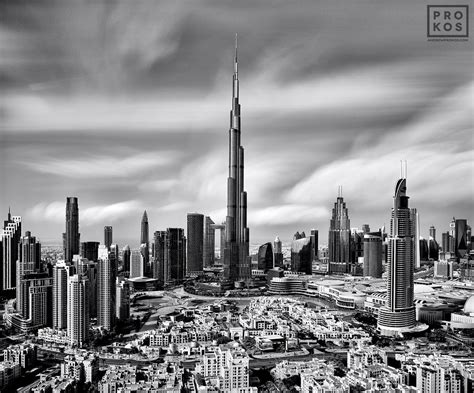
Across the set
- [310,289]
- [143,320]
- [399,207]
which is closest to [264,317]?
[143,320]

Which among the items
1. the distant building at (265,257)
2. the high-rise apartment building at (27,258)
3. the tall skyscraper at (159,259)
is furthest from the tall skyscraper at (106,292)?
the distant building at (265,257)

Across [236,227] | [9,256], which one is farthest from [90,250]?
[236,227]

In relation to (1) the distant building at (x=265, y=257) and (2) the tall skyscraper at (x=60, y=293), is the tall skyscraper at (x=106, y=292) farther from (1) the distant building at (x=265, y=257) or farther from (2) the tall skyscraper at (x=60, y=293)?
(1) the distant building at (x=265, y=257)

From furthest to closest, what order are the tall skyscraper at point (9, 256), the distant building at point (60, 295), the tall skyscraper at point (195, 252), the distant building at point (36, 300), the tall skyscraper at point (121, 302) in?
the tall skyscraper at point (195, 252), the tall skyscraper at point (121, 302), the distant building at point (36, 300), the tall skyscraper at point (9, 256), the distant building at point (60, 295)

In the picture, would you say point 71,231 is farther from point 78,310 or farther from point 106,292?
point 78,310

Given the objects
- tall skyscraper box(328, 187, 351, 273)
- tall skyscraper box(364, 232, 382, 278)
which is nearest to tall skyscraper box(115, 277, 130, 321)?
tall skyscraper box(364, 232, 382, 278)

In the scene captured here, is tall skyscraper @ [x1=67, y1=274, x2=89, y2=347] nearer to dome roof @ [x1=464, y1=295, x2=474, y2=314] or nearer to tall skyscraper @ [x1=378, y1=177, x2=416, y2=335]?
tall skyscraper @ [x1=378, y1=177, x2=416, y2=335]
